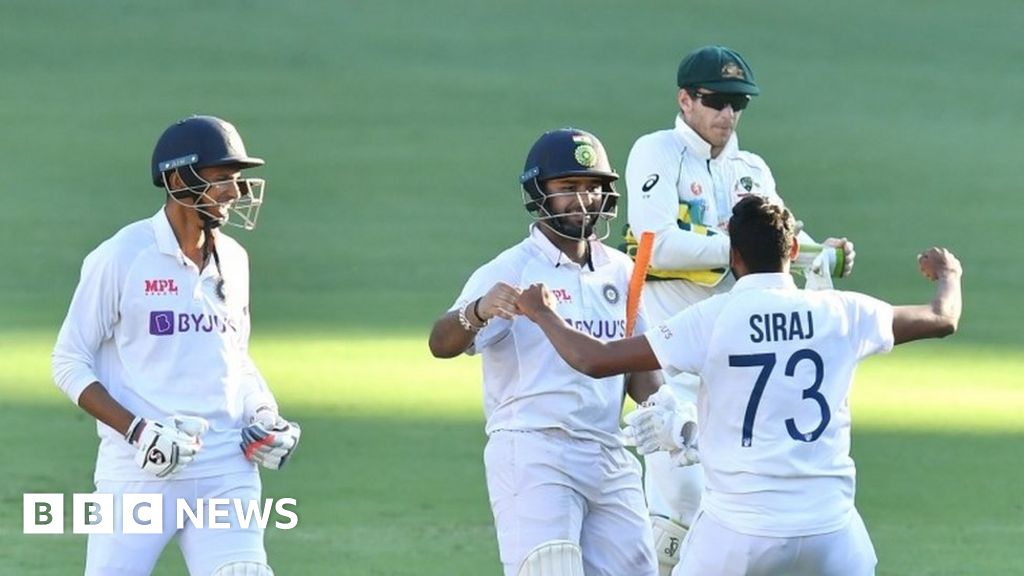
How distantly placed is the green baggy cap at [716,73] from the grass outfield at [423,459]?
2.38 meters

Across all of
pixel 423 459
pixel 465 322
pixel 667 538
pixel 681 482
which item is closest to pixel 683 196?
pixel 681 482

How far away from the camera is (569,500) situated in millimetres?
6891

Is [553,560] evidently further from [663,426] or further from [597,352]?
[597,352]

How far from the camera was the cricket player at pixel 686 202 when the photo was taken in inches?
317

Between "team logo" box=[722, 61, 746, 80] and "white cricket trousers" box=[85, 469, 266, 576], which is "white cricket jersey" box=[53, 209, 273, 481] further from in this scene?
"team logo" box=[722, 61, 746, 80]

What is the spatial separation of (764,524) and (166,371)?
196 cm

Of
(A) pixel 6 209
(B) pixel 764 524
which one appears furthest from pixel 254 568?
(A) pixel 6 209

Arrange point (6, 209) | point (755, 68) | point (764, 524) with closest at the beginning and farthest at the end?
1. point (764, 524)
2. point (6, 209)
3. point (755, 68)

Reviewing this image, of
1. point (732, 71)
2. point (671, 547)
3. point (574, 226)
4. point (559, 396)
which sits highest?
point (732, 71)

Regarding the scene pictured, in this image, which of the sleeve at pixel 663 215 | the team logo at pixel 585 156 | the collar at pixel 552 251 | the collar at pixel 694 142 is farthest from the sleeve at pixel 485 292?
the collar at pixel 694 142

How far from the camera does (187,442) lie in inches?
257

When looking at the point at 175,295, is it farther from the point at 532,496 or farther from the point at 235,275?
the point at 532,496

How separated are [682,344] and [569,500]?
0.87 meters

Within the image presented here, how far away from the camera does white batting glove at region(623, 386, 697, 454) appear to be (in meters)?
6.94
